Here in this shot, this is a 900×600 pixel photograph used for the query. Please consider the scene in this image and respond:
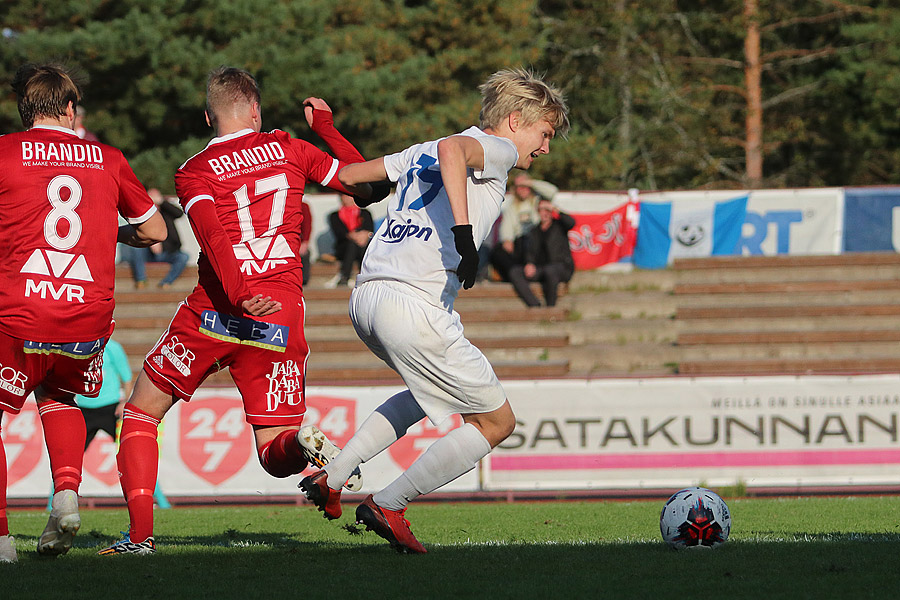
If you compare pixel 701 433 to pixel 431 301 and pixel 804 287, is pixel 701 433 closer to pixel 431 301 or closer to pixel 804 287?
pixel 431 301

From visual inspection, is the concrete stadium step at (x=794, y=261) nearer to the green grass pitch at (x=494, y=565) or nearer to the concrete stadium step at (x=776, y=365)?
the concrete stadium step at (x=776, y=365)

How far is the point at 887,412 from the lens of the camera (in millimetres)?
10664

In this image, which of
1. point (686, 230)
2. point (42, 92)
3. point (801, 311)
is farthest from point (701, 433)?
point (686, 230)

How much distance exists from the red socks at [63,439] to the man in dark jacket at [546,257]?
41.3 ft

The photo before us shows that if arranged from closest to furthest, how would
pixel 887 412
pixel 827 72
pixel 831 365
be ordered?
1. pixel 887 412
2. pixel 831 365
3. pixel 827 72

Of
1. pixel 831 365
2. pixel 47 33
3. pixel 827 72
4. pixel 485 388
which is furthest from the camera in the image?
pixel 827 72

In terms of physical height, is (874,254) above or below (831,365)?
above

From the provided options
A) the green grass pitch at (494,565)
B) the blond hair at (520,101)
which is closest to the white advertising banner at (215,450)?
the green grass pitch at (494,565)

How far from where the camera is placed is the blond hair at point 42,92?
5.39 meters

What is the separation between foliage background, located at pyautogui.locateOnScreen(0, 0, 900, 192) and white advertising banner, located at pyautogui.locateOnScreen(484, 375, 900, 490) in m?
15.2

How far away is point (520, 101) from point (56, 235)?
2209mm

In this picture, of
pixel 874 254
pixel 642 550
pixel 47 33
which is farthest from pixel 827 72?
pixel 642 550

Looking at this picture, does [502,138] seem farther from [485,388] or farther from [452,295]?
[485,388]

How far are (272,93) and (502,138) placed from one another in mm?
20124
